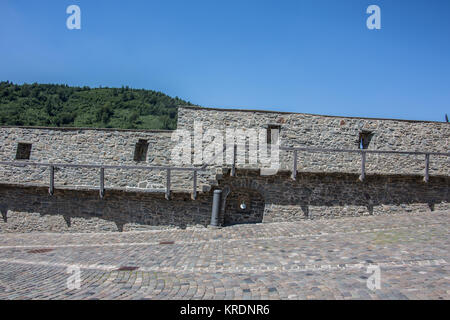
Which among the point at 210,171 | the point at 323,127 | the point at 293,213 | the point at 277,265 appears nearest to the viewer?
the point at 277,265

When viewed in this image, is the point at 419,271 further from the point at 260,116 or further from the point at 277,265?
the point at 260,116

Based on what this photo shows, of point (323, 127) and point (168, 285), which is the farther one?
point (323, 127)

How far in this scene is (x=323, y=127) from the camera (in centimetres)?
1289

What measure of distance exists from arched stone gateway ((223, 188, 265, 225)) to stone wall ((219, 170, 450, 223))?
58 millimetres

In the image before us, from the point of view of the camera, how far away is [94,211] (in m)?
12.3

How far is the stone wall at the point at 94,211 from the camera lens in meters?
11.4

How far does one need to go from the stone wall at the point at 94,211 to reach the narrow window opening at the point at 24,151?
7.37 ft
